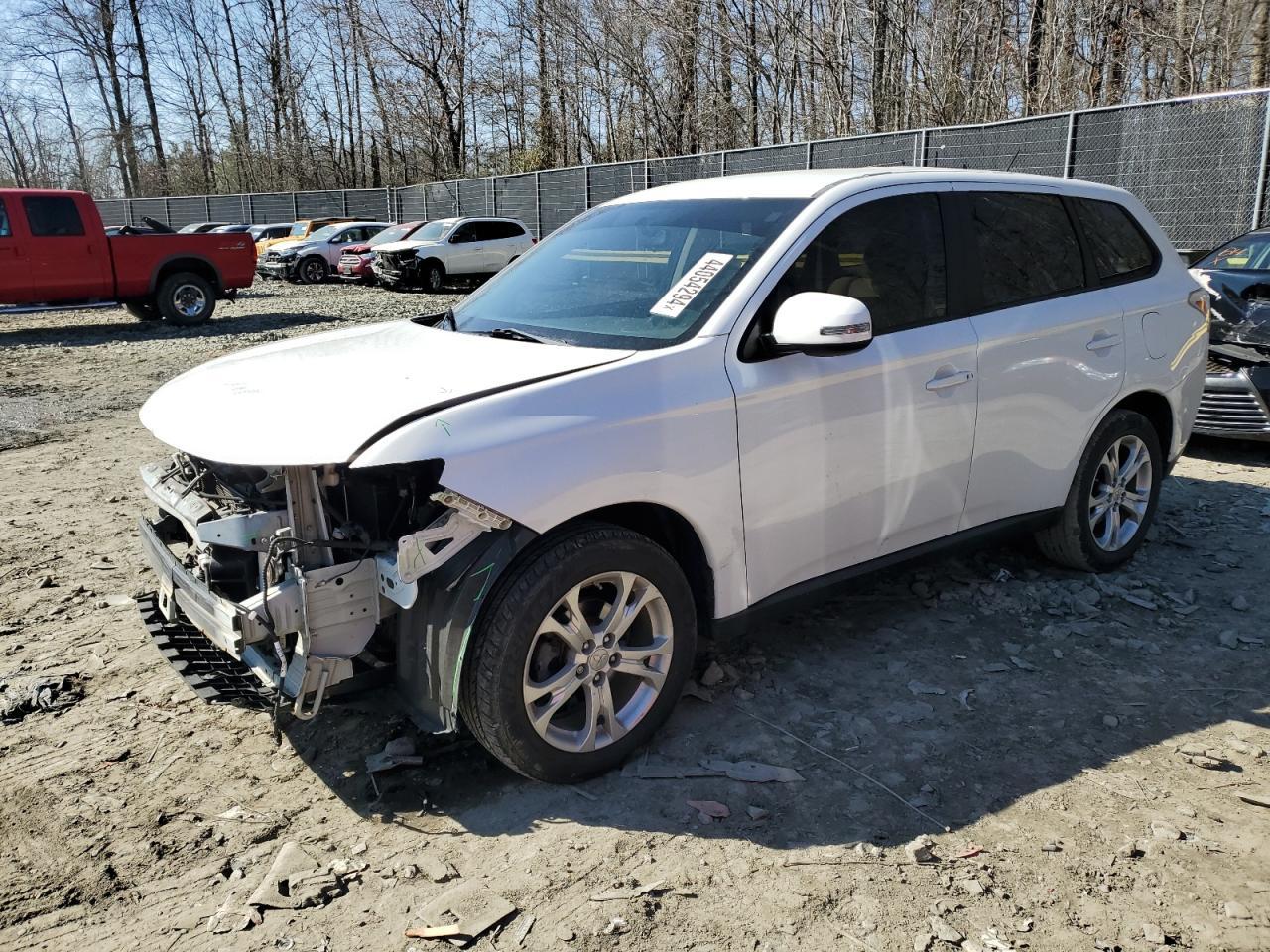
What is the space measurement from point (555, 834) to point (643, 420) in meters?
1.28

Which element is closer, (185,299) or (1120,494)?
(1120,494)

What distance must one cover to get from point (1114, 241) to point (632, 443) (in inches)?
121

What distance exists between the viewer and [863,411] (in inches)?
146

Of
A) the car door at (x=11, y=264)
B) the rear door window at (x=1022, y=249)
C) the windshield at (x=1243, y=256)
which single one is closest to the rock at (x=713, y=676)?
the rear door window at (x=1022, y=249)

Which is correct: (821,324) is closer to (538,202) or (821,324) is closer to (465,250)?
(465,250)

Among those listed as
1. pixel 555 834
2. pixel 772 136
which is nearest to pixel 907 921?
pixel 555 834

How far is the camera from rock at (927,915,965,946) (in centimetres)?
258

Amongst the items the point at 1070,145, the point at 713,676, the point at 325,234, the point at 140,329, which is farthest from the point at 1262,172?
the point at 325,234

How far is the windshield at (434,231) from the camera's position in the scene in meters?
23.7

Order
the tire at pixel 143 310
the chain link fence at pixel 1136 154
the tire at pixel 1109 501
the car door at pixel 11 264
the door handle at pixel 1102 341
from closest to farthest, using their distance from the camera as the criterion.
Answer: the door handle at pixel 1102 341, the tire at pixel 1109 501, the chain link fence at pixel 1136 154, the car door at pixel 11 264, the tire at pixel 143 310

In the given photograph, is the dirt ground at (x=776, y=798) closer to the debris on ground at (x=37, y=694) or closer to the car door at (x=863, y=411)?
the debris on ground at (x=37, y=694)

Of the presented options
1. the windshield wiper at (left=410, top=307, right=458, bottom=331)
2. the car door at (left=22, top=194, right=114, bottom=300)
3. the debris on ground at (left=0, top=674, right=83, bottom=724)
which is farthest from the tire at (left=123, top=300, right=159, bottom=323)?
the debris on ground at (left=0, top=674, right=83, bottom=724)

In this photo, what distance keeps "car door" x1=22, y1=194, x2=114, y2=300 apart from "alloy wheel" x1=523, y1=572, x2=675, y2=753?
14483mm

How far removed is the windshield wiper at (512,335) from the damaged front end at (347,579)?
2.56 feet
